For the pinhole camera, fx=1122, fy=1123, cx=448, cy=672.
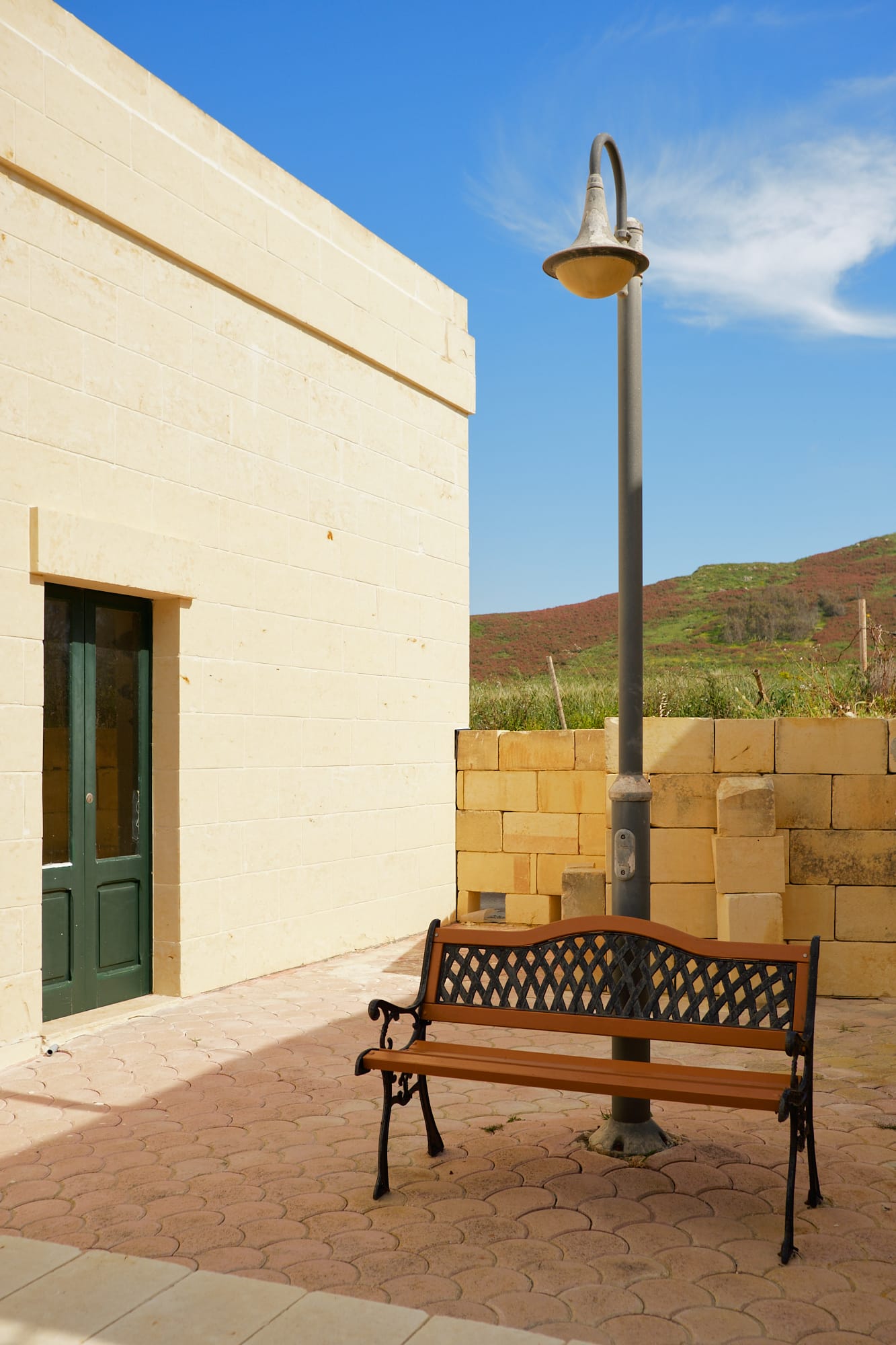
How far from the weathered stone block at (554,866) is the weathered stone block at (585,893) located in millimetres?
1337

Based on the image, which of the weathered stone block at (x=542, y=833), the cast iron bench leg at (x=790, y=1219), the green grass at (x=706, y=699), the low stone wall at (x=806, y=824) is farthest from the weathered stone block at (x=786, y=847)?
the cast iron bench leg at (x=790, y=1219)

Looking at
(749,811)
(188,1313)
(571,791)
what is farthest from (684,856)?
(188,1313)

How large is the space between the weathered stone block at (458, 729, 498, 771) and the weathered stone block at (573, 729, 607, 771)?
81 centimetres

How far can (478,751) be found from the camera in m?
10.2

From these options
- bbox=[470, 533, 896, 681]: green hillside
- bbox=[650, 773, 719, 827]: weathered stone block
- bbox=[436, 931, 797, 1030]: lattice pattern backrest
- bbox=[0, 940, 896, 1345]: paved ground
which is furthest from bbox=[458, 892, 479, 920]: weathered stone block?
bbox=[470, 533, 896, 681]: green hillside

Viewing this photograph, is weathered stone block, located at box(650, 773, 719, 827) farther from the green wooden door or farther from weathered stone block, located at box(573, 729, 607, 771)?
the green wooden door

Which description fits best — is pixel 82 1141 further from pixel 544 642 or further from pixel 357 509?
pixel 544 642

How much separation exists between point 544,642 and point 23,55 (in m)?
41.6

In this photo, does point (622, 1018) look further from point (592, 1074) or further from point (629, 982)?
point (592, 1074)

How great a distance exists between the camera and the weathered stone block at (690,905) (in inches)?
303

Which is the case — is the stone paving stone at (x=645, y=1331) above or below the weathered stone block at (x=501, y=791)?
below

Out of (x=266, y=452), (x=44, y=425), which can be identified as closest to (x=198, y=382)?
(x=266, y=452)

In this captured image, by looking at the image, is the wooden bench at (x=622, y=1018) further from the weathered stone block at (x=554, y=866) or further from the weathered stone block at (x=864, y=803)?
the weathered stone block at (x=554, y=866)

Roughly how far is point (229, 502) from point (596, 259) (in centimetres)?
403
